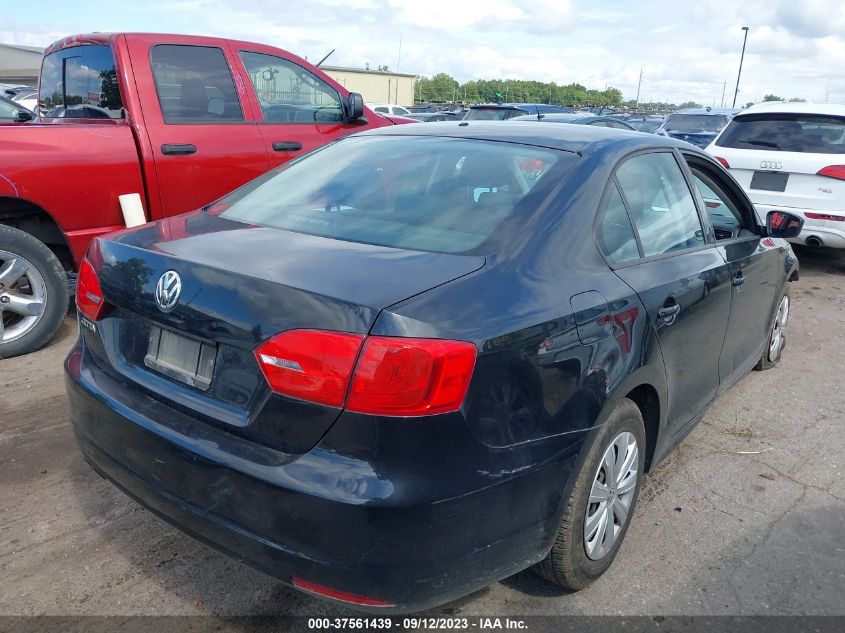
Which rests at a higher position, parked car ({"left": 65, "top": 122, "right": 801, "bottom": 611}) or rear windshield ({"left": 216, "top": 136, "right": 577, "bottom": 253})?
rear windshield ({"left": 216, "top": 136, "right": 577, "bottom": 253})

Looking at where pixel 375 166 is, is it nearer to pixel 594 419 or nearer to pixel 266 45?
pixel 594 419

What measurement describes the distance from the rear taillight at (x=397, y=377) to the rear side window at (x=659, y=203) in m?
1.36

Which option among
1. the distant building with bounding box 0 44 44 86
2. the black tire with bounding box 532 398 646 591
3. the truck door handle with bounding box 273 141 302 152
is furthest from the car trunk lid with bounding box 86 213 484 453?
the distant building with bounding box 0 44 44 86

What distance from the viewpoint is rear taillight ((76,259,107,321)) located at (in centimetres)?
250

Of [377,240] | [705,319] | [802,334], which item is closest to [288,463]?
[377,240]

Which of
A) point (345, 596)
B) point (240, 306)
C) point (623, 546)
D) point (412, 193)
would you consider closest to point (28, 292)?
point (412, 193)

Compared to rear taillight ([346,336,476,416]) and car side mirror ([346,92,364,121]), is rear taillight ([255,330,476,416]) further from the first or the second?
car side mirror ([346,92,364,121])

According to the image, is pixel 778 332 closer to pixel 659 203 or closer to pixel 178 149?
pixel 659 203

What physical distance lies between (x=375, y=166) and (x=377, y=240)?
26.9 inches

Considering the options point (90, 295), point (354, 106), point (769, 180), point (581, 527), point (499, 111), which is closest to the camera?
point (581, 527)

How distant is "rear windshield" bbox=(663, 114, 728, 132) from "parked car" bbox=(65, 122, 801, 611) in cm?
1433

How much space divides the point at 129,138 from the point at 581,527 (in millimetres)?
4023

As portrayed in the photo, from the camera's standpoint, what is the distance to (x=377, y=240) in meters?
2.45

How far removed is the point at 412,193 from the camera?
2756 mm
